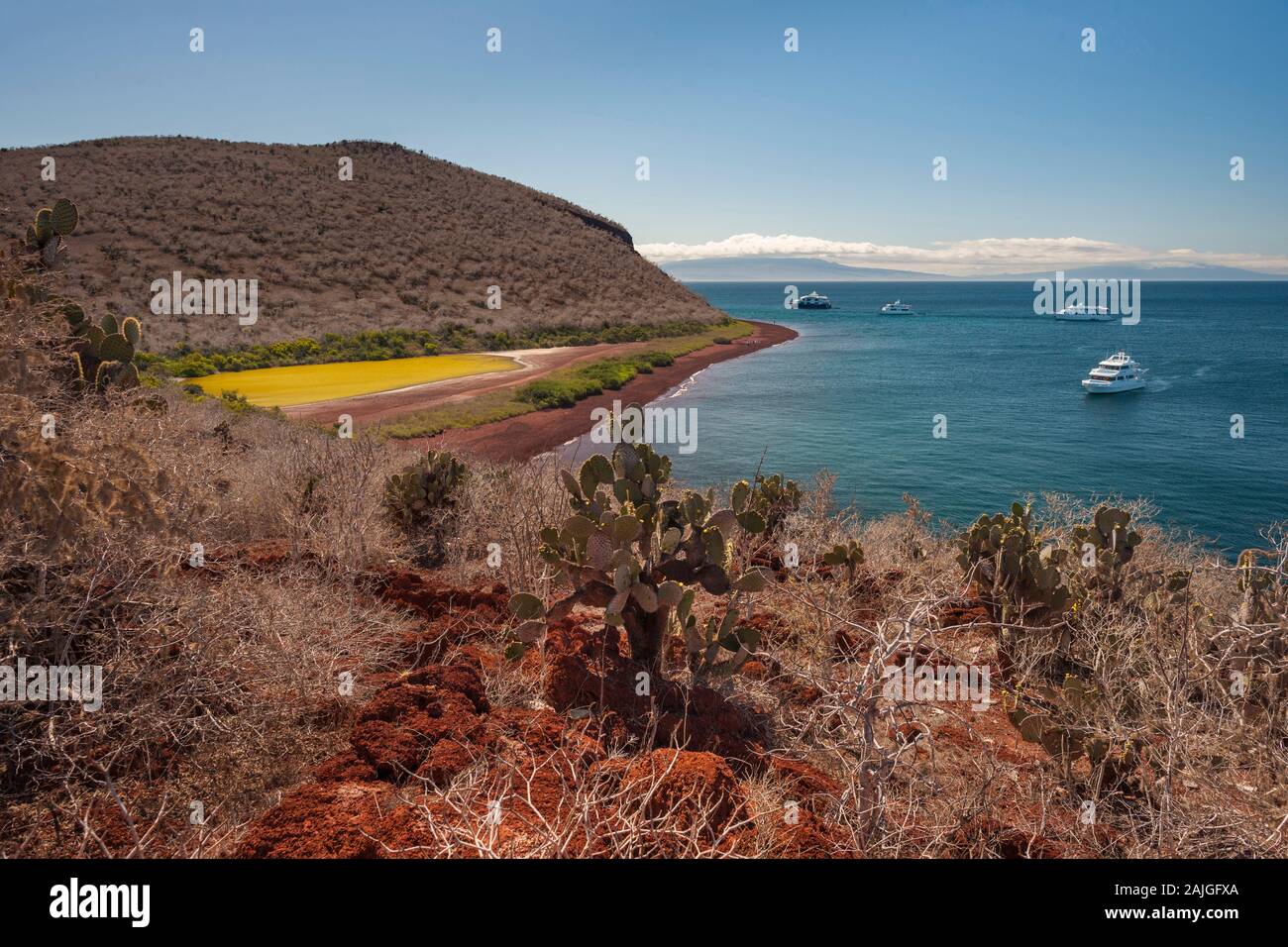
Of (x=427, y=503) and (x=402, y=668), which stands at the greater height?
(x=427, y=503)

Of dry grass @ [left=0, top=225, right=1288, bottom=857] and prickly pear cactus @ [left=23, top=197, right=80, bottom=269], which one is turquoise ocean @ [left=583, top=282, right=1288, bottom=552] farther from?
prickly pear cactus @ [left=23, top=197, right=80, bottom=269]

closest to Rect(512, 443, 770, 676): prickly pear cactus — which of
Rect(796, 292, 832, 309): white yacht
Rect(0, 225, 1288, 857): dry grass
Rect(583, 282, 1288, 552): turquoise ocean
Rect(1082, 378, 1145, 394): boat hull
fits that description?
Rect(0, 225, 1288, 857): dry grass

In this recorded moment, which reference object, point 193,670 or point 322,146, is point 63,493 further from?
point 322,146

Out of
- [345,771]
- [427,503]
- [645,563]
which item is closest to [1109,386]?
[427,503]

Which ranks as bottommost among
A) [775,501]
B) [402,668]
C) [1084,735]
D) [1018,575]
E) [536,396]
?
[1084,735]

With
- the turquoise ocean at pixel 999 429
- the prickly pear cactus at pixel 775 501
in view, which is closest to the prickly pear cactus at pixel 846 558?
the prickly pear cactus at pixel 775 501

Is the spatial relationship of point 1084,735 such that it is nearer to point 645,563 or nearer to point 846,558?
point 846,558
